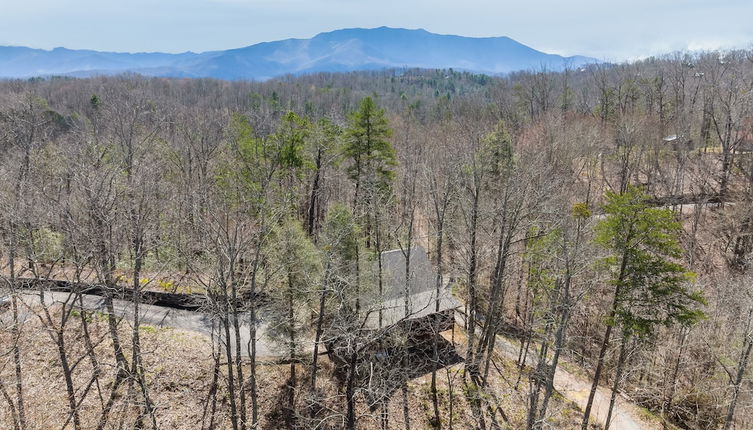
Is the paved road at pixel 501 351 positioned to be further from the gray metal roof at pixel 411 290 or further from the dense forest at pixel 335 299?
the gray metal roof at pixel 411 290

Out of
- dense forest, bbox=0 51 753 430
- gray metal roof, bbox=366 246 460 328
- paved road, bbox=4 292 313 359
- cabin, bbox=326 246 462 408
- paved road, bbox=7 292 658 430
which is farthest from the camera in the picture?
gray metal roof, bbox=366 246 460 328

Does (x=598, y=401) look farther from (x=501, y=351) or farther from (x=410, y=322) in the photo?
(x=410, y=322)

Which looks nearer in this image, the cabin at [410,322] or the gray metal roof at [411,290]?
the cabin at [410,322]

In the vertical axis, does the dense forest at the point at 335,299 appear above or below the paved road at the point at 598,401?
above

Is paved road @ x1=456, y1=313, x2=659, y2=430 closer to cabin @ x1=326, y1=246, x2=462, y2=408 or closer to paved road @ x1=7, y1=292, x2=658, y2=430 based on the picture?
paved road @ x1=7, y1=292, x2=658, y2=430

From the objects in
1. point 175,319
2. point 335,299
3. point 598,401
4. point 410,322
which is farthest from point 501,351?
point 175,319

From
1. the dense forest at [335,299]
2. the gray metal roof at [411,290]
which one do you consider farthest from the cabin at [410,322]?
the dense forest at [335,299]

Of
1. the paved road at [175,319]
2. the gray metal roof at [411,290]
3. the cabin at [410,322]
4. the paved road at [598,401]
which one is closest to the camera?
the paved road at [598,401]

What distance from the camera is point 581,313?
2320cm

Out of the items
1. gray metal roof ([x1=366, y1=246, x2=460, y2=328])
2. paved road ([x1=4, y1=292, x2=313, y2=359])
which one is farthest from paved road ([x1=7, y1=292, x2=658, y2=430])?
gray metal roof ([x1=366, y1=246, x2=460, y2=328])

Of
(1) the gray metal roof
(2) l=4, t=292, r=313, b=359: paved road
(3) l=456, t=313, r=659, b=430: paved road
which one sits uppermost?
(1) the gray metal roof

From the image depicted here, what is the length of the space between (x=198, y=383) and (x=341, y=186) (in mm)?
21449

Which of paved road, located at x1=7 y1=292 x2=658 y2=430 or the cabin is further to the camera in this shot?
the cabin

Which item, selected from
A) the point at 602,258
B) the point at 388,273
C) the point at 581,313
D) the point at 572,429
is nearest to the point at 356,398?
the point at 388,273
